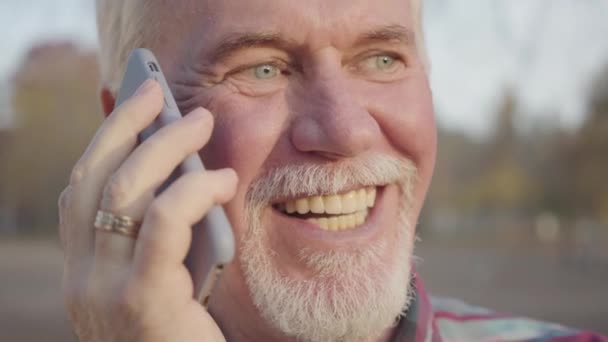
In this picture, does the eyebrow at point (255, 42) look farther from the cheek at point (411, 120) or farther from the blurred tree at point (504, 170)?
the blurred tree at point (504, 170)

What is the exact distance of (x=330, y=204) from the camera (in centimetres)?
228

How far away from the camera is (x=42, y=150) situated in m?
47.5

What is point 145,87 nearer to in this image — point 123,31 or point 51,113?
point 123,31

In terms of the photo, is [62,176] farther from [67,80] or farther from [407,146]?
[407,146]

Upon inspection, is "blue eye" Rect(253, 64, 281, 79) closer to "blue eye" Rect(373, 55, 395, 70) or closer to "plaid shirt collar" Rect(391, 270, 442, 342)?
"blue eye" Rect(373, 55, 395, 70)

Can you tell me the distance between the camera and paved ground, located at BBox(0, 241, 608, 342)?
55.7 feet

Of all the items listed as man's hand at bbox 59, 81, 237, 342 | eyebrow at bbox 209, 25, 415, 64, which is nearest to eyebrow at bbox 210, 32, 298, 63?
eyebrow at bbox 209, 25, 415, 64

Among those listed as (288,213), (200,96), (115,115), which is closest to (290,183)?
(288,213)

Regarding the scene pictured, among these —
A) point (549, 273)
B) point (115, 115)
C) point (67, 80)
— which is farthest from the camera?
point (67, 80)

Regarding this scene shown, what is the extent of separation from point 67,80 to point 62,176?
5952mm

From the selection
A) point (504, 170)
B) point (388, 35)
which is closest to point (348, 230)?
point (388, 35)

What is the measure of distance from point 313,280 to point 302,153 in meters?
0.35

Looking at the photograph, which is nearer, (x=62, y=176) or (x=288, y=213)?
(x=288, y=213)

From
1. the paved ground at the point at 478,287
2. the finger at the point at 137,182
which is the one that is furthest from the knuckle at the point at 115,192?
the paved ground at the point at 478,287
